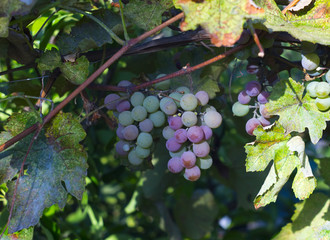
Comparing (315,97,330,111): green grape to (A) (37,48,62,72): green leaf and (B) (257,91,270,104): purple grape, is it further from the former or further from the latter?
(A) (37,48,62,72): green leaf

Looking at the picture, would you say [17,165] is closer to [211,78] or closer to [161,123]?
[161,123]

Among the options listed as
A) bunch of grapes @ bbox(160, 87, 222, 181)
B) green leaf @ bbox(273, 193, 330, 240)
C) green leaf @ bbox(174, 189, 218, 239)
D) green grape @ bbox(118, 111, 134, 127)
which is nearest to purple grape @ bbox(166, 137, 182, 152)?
bunch of grapes @ bbox(160, 87, 222, 181)

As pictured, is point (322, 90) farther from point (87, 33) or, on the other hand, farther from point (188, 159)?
point (87, 33)

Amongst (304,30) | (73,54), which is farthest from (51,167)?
(304,30)

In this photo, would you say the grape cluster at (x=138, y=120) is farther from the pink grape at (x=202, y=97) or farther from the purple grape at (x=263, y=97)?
the purple grape at (x=263, y=97)

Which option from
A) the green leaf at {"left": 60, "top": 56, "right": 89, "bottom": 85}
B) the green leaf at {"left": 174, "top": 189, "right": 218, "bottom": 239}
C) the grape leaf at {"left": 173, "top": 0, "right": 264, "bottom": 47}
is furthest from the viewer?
the green leaf at {"left": 174, "top": 189, "right": 218, "bottom": 239}

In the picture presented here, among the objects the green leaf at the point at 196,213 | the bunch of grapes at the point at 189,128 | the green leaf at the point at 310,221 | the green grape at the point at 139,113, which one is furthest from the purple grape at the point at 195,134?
the green leaf at the point at 196,213

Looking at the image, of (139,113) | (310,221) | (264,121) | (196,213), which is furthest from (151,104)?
(196,213)
